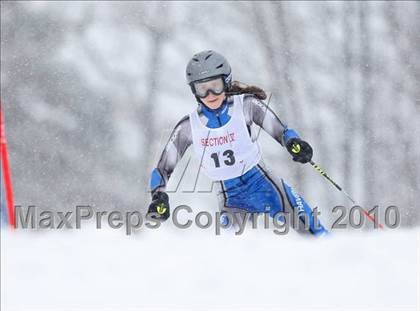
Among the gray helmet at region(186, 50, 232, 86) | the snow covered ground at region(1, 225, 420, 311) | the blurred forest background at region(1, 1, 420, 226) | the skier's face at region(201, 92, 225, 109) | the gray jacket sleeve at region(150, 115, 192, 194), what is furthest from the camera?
the blurred forest background at region(1, 1, 420, 226)

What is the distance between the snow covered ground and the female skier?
13.4 inches

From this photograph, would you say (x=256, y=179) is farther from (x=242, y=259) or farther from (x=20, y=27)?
(x=20, y=27)

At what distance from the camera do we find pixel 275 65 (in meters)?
20.8

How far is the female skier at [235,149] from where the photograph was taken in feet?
20.6

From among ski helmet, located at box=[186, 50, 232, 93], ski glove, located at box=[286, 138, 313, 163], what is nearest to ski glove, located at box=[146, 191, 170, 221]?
ski helmet, located at box=[186, 50, 232, 93]

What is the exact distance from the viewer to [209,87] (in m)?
6.17

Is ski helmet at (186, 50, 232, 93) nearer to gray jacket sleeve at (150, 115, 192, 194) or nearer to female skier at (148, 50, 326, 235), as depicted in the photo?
female skier at (148, 50, 326, 235)

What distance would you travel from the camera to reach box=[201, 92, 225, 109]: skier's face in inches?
245

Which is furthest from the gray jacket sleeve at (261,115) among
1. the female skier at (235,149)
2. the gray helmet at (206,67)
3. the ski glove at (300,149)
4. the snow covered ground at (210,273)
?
the snow covered ground at (210,273)

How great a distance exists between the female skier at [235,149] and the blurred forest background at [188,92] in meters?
11.3

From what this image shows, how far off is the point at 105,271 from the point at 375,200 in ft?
45.8

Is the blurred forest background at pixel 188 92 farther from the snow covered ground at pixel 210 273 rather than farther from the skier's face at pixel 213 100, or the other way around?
the snow covered ground at pixel 210 273

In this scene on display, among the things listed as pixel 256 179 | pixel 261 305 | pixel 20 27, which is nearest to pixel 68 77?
pixel 20 27

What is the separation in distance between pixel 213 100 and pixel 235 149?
1.33 ft
